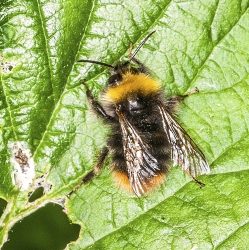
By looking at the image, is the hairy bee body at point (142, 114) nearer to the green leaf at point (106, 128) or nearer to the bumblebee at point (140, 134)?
the bumblebee at point (140, 134)

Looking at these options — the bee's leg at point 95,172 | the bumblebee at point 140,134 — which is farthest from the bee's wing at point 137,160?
the bee's leg at point 95,172

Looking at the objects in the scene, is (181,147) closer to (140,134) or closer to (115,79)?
(140,134)

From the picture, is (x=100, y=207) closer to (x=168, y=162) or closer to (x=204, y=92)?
(x=168, y=162)

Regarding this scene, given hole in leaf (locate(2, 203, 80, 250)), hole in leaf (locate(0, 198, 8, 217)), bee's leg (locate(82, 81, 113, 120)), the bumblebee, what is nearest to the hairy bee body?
the bumblebee

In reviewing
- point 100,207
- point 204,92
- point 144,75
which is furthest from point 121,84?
point 100,207

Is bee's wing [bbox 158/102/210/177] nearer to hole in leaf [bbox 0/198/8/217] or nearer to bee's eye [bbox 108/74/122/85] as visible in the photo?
bee's eye [bbox 108/74/122/85]
